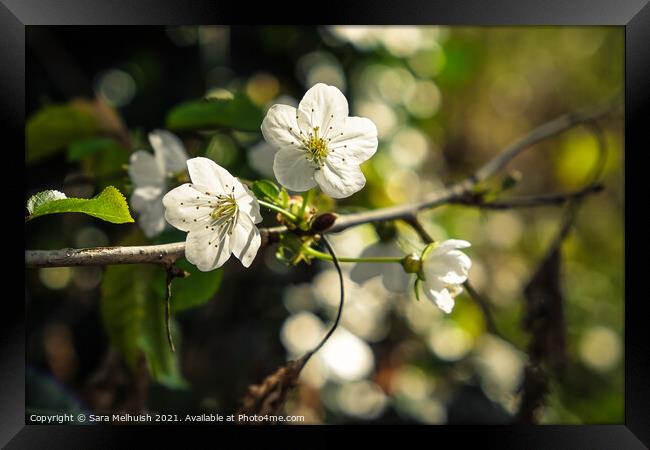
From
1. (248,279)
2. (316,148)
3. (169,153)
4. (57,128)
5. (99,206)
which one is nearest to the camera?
(99,206)

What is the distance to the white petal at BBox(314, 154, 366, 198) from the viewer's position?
0.69m

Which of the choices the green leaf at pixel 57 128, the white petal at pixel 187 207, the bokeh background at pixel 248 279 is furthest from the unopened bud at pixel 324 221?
the green leaf at pixel 57 128

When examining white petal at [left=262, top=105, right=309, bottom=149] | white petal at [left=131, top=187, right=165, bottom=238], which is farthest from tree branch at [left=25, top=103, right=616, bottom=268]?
white petal at [left=131, top=187, right=165, bottom=238]

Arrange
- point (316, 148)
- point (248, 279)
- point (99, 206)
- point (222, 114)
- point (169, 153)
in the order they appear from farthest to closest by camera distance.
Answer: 1. point (248, 279)
2. point (222, 114)
3. point (169, 153)
4. point (316, 148)
5. point (99, 206)

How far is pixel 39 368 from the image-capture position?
54.1 inches

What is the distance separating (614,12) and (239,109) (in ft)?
2.10

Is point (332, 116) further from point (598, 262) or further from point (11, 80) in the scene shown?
point (598, 262)

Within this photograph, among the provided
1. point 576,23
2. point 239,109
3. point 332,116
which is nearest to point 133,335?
point 239,109

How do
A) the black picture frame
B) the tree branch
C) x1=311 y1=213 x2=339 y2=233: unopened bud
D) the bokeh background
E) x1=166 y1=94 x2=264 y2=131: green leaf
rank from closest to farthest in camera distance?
the tree branch < x1=311 y1=213 x2=339 y2=233: unopened bud < the black picture frame < x1=166 y1=94 x2=264 y2=131: green leaf < the bokeh background

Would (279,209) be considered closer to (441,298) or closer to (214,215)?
(214,215)

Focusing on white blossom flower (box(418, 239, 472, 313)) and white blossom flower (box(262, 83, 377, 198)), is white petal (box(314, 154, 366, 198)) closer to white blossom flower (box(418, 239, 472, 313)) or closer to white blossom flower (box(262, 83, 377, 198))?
white blossom flower (box(262, 83, 377, 198))

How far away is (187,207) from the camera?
717 mm

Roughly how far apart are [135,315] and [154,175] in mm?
255

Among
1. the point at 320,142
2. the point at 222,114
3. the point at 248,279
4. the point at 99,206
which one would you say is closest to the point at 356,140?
the point at 320,142
